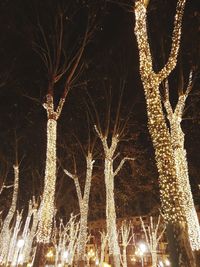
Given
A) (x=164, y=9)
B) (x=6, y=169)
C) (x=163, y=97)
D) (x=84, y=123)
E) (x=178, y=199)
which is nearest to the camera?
(x=178, y=199)

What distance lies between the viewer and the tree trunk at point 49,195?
909cm

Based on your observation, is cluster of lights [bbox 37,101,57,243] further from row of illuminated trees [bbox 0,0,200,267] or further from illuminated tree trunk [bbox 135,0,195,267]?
illuminated tree trunk [bbox 135,0,195,267]

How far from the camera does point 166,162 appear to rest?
6.55m

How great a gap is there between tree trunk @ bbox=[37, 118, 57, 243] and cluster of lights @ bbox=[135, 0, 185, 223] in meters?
4.37

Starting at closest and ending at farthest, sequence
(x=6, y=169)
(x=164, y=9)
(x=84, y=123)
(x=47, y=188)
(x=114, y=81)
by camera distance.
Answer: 1. (x=47, y=188)
2. (x=164, y=9)
3. (x=114, y=81)
4. (x=84, y=123)
5. (x=6, y=169)

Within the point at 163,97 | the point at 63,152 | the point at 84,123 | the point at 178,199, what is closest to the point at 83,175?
the point at 63,152

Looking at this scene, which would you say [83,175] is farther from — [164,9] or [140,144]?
[164,9]

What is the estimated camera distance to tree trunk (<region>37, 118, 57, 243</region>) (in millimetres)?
9094

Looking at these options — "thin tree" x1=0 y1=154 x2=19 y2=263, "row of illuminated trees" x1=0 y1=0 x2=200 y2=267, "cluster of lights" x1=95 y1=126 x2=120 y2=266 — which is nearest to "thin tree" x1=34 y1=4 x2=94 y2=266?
"row of illuminated trees" x1=0 y1=0 x2=200 y2=267

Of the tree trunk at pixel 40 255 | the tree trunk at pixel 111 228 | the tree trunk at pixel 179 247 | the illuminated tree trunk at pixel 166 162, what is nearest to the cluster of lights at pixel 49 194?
the tree trunk at pixel 40 255

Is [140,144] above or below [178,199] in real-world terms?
above

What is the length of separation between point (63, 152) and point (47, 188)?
12781 millimetres

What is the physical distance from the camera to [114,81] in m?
16.7

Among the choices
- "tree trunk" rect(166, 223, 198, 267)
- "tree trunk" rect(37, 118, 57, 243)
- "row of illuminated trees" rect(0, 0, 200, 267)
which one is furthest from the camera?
"tree trunk" rect(37, 118, 57, 243)
